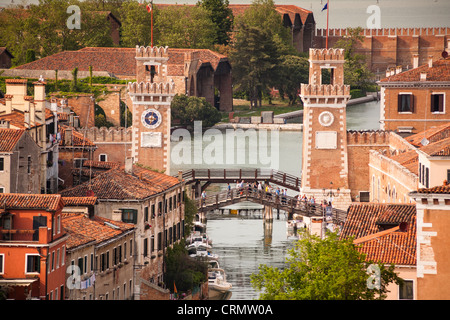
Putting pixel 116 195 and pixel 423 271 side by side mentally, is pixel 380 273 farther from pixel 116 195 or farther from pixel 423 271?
pixel 116 195

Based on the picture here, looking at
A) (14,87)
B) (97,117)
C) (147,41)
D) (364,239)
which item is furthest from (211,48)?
(364,239)

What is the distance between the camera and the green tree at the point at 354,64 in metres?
151

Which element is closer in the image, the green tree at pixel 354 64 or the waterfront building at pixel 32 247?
the waterfront building at pixel 32 247

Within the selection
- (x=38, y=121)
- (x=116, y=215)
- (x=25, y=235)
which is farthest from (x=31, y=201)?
(x=38, y=121)

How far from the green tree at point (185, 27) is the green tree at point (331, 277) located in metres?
102

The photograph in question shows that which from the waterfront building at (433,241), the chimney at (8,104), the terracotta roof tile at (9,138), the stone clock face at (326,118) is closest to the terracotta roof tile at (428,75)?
the stone clock face at (326,118)

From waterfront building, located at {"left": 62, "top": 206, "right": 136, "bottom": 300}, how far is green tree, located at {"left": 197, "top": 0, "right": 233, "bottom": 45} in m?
96.9

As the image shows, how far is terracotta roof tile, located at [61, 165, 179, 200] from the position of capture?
185 ft

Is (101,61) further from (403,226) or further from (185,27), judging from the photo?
(403,226)


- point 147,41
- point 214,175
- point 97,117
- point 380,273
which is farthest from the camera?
point 147,41

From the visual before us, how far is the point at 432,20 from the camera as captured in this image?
247 feet

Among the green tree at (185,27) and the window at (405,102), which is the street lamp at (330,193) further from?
the green tree at (185,27)

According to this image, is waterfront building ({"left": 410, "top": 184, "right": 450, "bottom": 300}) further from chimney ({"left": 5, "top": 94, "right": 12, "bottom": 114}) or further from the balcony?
chimney ({"left": 5, "top": 94, "right": 12, "bottom": 114})

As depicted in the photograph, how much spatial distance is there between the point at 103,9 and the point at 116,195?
9573cm
